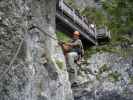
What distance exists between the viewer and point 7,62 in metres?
7.45

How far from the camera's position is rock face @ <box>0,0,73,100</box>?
7482 millimetres

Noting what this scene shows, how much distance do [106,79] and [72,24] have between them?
2853 mm

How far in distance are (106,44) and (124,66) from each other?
2.76 meters

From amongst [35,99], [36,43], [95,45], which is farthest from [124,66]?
[35,99]

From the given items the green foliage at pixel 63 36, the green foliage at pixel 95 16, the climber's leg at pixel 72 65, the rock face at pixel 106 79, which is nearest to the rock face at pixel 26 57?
the climber's leg at pixel 72 65

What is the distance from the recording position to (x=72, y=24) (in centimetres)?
1678

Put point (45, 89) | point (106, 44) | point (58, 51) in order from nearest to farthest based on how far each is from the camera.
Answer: point (45, 89) < point (58, 51) < point (106, 44)

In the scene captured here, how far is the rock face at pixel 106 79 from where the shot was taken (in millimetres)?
15219

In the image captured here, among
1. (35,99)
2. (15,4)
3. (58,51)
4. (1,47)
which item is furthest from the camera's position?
(58,51)

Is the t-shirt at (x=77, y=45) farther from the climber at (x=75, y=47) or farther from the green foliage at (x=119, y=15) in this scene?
the green foliage at (x=119, y=15)

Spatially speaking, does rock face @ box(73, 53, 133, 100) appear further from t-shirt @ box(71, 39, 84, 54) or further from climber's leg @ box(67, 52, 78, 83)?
t-shirt @ box(71, 39, 84, 54)

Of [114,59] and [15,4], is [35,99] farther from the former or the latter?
[114,59]

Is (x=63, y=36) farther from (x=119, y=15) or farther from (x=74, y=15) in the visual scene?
(x=119, y=15)

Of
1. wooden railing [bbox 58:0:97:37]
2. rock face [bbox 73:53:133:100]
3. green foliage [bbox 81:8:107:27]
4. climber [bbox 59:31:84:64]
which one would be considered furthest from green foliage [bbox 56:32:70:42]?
green foliage [bbox 81:8:107:27]
